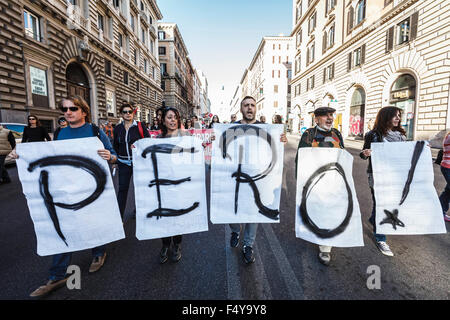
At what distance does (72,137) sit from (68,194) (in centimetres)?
61

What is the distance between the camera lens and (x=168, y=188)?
2484 mm

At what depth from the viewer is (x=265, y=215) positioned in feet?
8.59

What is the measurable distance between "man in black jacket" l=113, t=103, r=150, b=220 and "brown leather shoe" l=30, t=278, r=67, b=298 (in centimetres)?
109

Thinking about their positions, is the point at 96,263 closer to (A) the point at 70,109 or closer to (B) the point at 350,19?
(A) the point at 70,109

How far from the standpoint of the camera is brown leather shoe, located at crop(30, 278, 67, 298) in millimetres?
1993

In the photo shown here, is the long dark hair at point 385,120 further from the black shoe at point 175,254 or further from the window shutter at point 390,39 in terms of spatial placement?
the window shutter at point 390,39

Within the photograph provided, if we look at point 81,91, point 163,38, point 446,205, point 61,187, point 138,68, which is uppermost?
point 163,38

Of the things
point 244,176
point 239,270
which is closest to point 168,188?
point 244,176

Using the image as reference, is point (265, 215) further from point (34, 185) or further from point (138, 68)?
point (138, 68)

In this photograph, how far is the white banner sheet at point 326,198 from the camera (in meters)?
2.40

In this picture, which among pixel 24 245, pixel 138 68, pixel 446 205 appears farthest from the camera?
pixel 138 68
